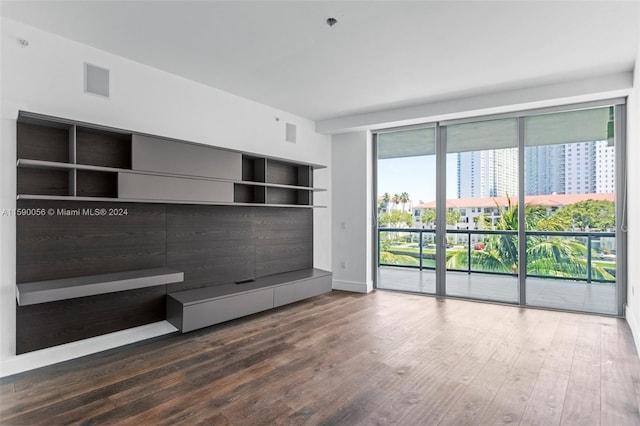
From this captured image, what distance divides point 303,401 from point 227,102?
3487 mm

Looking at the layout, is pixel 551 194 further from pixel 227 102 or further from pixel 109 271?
pixel 109 271

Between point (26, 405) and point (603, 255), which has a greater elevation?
point (603, 255)

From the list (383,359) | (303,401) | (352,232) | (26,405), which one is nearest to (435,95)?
(352,232)

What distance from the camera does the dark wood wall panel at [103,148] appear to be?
3.07 meters

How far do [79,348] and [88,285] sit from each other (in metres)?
0.69

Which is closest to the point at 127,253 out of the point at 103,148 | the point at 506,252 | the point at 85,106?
the point at 103,148

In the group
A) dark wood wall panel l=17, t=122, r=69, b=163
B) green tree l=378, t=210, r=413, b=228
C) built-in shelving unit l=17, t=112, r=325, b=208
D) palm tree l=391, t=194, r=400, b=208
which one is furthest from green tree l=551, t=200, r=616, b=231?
dark wood wall panel l=17, t=122, r=69, b=163

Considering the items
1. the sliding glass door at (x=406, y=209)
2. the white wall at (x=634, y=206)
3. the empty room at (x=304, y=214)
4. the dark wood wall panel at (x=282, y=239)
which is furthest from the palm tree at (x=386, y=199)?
the white wall at (x=634, y=206)

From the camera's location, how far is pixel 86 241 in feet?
10.1

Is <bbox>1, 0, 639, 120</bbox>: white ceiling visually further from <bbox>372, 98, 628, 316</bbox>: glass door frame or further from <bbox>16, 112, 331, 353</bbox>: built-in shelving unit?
<bbox>16, 112, 331, 353</bbox>: built-in shelving unit

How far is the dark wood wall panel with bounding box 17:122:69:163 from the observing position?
2.74m

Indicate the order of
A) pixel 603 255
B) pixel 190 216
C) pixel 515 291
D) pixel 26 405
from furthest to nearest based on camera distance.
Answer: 1. pixel 515 291
2. pixel 603 255
3. pixel 190 216
4. pixel 26 405

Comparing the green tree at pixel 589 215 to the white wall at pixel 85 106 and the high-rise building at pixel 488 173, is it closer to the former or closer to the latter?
the high-rise building at pixel 488 173

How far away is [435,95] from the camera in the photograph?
449 cm
